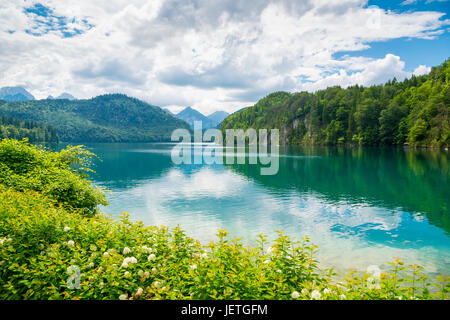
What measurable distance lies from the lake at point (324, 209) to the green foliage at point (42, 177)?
6.60 m

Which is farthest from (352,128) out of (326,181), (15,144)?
(15,144)

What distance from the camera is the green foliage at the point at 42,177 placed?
14398 mm

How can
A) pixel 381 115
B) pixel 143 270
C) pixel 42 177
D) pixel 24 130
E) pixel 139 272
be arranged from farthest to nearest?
pixel 24 130
pixel 381 115
pixel 42 177
pixel 143 270
pixel 139 272

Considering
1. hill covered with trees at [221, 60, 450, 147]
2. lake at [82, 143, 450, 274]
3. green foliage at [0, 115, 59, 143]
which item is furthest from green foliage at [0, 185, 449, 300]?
green foliage at [0, 115, 59, 143]

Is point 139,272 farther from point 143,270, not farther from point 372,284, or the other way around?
point 372,284

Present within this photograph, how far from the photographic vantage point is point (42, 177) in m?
15.7

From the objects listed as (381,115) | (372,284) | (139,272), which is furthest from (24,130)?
(372,284)

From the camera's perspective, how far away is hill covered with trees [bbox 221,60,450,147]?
96562mm

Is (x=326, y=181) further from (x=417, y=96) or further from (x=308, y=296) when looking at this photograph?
(x=417, y=96)

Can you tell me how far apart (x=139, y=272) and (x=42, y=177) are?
1325cm

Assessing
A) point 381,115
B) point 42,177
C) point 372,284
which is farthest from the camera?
point 381,115

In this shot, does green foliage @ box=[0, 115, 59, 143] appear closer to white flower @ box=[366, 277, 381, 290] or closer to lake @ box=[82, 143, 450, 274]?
lake @ box=[82, 143, 450, 274]

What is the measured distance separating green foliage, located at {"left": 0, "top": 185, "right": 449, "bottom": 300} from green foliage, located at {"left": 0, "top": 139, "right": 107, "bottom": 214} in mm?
7534

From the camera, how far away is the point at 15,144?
56.5 feet
